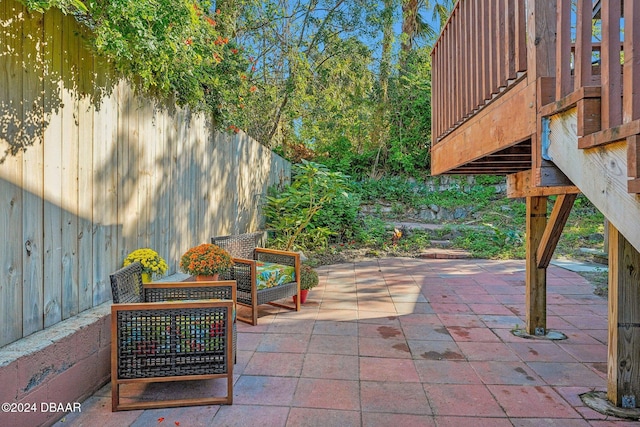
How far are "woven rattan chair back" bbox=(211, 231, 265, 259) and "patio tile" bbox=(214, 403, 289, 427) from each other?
184 centimetres

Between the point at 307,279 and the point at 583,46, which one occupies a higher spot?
the point at 583,46

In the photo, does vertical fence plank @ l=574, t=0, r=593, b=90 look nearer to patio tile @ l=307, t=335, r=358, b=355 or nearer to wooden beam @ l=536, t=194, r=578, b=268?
wooden beam @ l=536, t=194, r=578, b=268

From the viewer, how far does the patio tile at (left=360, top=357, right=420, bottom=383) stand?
2293 millimetres

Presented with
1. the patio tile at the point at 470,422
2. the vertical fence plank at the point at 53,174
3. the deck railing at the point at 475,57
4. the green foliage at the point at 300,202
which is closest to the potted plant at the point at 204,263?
the vertical fence plank at the point at 53,174

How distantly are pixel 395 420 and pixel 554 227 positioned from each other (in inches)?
71.5

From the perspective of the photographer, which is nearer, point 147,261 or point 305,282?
point 147,261

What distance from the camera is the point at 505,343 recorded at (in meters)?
2.88

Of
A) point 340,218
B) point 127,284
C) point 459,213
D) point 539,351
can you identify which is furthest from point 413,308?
point 459,213

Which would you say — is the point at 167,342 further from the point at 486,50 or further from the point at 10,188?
the point at 486,50

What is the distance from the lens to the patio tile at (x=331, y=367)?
231cm

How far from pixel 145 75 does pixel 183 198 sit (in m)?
1.30

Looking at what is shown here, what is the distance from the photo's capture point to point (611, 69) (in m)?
1.21

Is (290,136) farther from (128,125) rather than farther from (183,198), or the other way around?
(128,125)

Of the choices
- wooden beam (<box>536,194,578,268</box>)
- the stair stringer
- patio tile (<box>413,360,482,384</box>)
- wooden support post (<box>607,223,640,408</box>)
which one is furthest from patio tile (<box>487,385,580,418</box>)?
the stair stringer
